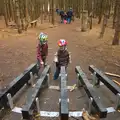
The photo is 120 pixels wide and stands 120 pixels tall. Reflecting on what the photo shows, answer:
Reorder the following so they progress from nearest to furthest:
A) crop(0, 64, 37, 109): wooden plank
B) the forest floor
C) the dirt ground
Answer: crop(0, 64, 37, 109): wooden plank
the forest floor
the dirt ground

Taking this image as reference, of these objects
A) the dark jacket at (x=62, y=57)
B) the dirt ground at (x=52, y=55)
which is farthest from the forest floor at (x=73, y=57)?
the dark jacket at (x=62, y=57)

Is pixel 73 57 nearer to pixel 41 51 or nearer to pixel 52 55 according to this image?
pixel 52 55

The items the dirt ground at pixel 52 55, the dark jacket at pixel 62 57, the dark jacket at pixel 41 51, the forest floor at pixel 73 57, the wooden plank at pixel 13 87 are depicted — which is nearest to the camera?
the wooden plank at pixel 13 87

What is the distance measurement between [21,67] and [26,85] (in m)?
2.10

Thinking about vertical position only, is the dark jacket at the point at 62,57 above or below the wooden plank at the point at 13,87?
above

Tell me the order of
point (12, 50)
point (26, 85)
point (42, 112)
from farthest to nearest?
point (12, 50) < point (26, 85) < point (42, 112)

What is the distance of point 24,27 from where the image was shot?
1708cm

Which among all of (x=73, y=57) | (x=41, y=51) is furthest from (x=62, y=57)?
(x=73, y=57)

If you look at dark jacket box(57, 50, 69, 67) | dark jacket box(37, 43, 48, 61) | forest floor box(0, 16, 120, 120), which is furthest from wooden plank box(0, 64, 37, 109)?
forest floor box(0, 16, 120, 120)

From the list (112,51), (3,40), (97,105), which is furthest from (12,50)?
(97,105)

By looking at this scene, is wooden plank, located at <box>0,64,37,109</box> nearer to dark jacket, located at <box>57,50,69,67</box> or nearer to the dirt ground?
dark jacket, located at <box>57,50,69,67</box>

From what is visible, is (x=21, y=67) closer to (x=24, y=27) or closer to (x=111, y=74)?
(x=111, y=74)

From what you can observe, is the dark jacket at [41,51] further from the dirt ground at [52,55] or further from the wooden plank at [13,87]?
the dirt ground at [52,55]

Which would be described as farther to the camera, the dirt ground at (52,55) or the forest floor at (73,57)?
the dirt ground at (52,55)
